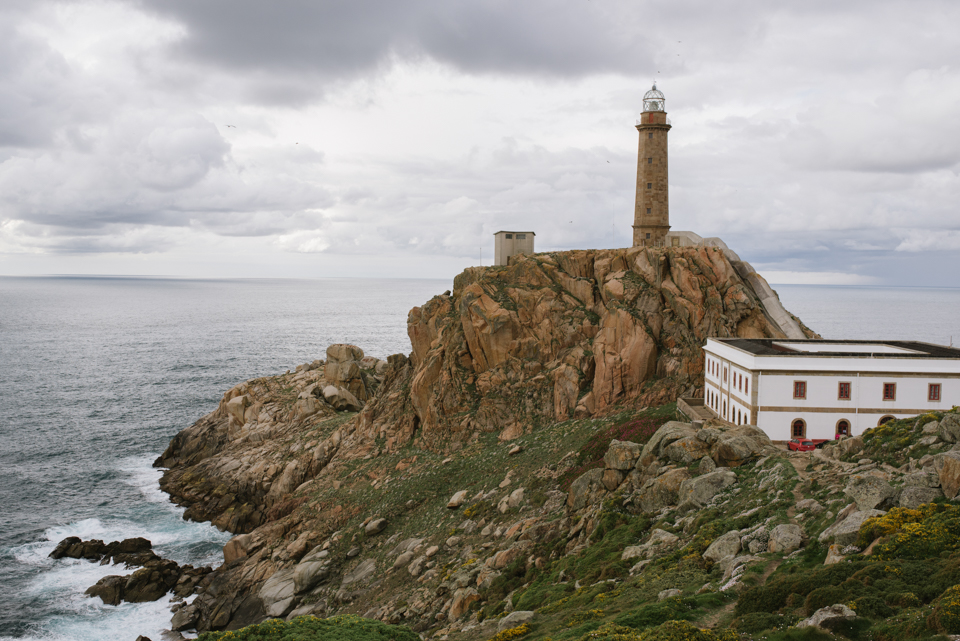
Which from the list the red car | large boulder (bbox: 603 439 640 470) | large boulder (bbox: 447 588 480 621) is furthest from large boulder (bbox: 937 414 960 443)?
large boulder (bbox: 447 588 480 621)

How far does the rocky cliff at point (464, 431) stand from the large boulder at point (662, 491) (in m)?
3.82

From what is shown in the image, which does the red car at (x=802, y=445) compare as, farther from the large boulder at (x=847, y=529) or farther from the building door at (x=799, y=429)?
the large boulder at (x=847, y=529)

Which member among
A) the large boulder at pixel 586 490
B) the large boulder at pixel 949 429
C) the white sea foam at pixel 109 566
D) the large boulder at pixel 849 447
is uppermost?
the large boulder at pixel 949 429

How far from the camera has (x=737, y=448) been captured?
34438 millimetres

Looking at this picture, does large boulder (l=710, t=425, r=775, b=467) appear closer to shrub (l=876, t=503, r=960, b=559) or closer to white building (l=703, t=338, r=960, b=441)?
white building (l=703, t=338, r=960, b=441)

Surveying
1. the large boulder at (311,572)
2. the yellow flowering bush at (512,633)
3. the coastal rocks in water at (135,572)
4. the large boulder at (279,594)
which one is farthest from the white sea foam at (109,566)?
the yellow flowering bush at (512,633)

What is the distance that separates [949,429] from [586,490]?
62.0ft

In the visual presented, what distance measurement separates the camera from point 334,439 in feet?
220

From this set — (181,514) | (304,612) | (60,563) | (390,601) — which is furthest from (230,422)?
(390,601)

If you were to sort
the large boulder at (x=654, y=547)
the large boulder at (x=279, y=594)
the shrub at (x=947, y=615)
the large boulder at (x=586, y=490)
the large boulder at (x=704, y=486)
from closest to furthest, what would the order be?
the shrub at (x=947, y=615), the large boulder at (x=654, y=547), the large boulder at (x=704, y=486), the large boulder at (x=586, y=490), the large boulder at (x=279, y=594)

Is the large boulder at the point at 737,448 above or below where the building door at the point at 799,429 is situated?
above

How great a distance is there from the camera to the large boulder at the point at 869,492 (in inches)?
962

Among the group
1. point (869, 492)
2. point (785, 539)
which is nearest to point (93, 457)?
point (785, 539)

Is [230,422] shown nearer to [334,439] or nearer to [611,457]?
[334,439]
